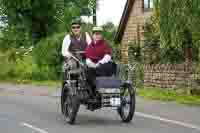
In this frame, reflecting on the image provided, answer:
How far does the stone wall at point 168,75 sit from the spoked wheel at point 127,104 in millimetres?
10623

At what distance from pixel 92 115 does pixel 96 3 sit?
34.3 m

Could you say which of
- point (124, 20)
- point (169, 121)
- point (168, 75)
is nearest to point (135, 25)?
point (124, 20)

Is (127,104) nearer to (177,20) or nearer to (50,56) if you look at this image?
(177,20)

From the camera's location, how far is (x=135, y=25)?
34906 mm

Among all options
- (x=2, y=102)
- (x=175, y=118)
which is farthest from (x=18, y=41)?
(x=175, y=118)

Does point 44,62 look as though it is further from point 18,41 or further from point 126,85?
point 126,85

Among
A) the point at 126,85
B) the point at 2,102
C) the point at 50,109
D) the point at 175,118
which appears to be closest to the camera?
the point at 126,85

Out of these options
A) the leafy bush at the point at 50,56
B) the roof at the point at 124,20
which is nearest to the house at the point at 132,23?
the roof at the point at 124,20

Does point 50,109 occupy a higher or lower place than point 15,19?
lower

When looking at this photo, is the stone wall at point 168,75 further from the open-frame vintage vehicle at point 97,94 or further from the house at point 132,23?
the open-frame vintage vehicle at point 97,94

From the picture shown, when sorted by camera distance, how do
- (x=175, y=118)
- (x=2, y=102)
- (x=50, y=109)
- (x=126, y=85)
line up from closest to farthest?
1. (x=126, y=85)
2. (x=175, y=118)
3. (x=50, y=109)
4. (x=2, y=102)

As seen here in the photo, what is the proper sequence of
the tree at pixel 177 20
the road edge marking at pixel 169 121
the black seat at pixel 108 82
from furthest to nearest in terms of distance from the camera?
the tree at pixel 177 20
the black seat at pixel 108 82
the road edge marking at pixel 169 121

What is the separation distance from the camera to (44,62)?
1335 inches

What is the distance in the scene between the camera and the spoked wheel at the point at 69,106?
13.2 meters
